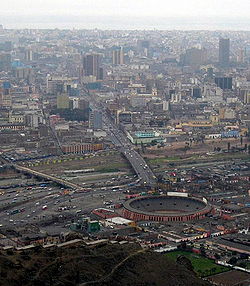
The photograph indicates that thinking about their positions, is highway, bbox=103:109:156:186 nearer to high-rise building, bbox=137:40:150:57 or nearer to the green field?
the green field

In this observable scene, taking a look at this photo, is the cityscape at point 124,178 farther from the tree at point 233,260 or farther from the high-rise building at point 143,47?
the high-rise building at point 143,47

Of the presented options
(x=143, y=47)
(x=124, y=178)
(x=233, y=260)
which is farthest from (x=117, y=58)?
(x=233, y=260)

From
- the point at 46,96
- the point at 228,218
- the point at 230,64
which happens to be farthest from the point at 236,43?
the point at 228,218

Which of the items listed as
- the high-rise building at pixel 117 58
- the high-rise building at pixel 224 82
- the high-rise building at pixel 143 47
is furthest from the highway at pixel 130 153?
the high-rise building at pixel 143 47

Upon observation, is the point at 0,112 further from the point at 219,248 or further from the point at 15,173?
the point at 219,248

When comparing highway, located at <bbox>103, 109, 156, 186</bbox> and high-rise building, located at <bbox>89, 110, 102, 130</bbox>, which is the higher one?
high-rise building, located at <bbox>89, 110, 102, 130</bbox>

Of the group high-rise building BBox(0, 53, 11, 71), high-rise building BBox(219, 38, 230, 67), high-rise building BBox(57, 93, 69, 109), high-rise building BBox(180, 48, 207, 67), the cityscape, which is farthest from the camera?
high-rise building BBox(180, 48, 207, 67)

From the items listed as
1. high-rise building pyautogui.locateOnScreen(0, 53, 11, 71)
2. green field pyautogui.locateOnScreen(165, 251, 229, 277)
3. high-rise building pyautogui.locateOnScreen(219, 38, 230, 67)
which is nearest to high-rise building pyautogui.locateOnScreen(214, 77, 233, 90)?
high-rise building pyautogui.locateOnScreen(219, 38, 230, 67)

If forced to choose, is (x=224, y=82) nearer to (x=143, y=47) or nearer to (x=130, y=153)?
(x=130, y=153)
